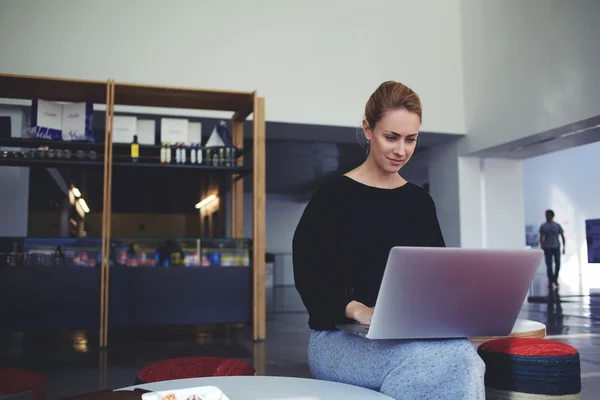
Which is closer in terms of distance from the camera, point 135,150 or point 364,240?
point 364,240

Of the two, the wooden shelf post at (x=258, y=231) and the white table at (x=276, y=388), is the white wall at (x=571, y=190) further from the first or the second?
the white table at (x=276, y=388)

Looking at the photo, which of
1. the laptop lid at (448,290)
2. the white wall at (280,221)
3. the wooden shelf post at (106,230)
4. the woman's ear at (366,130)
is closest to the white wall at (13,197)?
the wooden shelf post at (106,230)

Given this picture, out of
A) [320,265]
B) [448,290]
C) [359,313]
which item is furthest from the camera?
[320,265]

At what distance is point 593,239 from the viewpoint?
22.7 feet

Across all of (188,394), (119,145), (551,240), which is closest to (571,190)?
(551,240)

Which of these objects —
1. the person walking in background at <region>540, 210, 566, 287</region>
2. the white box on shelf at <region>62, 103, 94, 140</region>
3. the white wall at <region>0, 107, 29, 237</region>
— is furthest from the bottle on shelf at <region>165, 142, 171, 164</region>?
the person walking in background at <region>540, 210, 566, 287</region>

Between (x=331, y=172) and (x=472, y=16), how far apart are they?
5.38 m

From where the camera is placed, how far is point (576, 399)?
178 centimetres

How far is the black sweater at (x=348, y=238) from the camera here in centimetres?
145

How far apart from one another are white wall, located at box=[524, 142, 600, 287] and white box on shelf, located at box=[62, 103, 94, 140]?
17.5 feet

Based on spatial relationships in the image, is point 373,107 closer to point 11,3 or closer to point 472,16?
point 11,3

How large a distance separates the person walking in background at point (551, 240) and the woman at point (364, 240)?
730cm

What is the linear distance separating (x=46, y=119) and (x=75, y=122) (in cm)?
22

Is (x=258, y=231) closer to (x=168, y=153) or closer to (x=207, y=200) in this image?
(x=168, y=153)
